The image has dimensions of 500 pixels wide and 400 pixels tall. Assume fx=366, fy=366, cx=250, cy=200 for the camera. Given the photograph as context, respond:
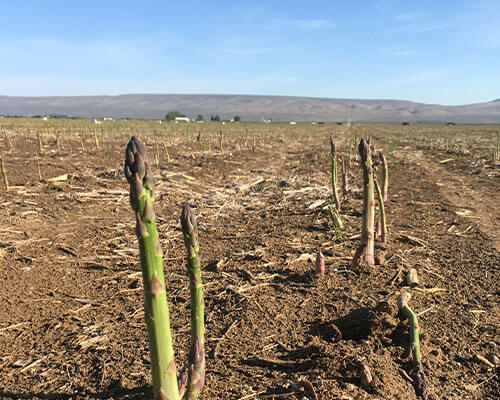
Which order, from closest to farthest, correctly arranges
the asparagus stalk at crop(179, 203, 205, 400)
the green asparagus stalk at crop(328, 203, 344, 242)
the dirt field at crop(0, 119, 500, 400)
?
the asparagus stalk at crop(179, 203, 205, 400), the dirt field at crop(0, 119, 500, 400), the green asparagus stalk at crop(328, 203, 344, 242)

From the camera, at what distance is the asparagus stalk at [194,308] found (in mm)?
1712

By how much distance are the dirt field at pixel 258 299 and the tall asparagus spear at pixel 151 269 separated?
0.60 metres

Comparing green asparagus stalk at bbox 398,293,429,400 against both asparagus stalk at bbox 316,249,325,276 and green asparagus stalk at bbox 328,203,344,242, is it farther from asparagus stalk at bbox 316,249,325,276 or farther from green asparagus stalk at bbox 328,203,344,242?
green asparagus stalk at bbox 328,203,344,242

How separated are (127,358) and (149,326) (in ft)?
3.76

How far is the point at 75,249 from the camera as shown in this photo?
461cm

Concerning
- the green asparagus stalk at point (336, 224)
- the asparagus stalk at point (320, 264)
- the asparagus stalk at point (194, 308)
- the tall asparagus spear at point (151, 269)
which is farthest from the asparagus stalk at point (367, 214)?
the tall asparagus spear at point (151, 269)

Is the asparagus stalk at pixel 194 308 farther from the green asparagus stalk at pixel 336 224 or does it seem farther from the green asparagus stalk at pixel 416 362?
the green asparagus stalk at pixel 336 224

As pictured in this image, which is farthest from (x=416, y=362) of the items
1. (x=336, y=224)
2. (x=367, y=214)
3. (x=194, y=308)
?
(x=336, y=224)

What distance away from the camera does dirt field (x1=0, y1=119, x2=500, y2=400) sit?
2244 millimetres

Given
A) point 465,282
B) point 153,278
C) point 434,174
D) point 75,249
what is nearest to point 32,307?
point 75,249

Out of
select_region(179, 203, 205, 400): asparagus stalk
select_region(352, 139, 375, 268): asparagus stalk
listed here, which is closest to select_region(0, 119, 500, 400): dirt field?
select_region(352, 139, 375, 268): asparagus stalk

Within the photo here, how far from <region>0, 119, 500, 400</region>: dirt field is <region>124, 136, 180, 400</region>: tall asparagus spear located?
1.96ft

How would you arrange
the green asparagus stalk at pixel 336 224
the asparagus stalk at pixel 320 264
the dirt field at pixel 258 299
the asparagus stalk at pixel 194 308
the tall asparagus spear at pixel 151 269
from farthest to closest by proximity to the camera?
the green asparagus stalk at pixel 336 224
the asparagus stalk at pixel 320 264
the dirt field at pixel 258 299
the asparagus stalk at pixel 194 308
the tall asparagus spear at pixel 151 269

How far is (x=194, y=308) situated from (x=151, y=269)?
382 mm
